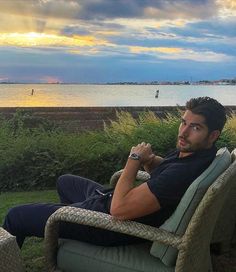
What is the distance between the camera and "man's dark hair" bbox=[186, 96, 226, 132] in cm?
294

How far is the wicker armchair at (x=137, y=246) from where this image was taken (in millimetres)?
2641

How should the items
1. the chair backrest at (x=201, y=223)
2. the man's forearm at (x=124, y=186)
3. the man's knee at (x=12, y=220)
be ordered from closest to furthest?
the chair backrest at (x=201, y=223)
the man's forearm at (x=124, y=186)
the man's knee at (x=12, y=220)

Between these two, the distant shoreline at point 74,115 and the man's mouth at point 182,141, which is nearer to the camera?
the man's mouth at point 182,141

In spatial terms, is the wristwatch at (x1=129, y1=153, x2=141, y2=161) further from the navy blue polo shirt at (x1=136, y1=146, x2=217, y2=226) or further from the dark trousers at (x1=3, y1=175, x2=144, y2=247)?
the dark trousers at (x1=3, y1=175, x2=144, y2=247)

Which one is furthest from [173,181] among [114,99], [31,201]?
[114,99]

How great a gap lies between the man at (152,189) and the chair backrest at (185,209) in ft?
0.22

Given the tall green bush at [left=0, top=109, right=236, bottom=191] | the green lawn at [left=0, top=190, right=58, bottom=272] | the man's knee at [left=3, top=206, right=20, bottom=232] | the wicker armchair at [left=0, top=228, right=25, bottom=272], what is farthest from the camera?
the tall green bush at [left=0, top=109, right=236, bottom=191]

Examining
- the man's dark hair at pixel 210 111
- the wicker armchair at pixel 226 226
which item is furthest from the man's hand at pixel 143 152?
the wicker armchair at pixel 226 226

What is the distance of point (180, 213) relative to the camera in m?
2.71

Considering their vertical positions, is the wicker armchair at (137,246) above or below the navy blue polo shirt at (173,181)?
below

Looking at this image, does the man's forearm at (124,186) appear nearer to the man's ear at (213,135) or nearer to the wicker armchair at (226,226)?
the man's ear at (213,135)

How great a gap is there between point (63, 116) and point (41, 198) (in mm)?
3759

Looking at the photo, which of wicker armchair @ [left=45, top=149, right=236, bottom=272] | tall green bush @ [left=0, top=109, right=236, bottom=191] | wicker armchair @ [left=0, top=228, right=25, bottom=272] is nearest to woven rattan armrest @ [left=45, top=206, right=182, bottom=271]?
wicker armchair @ [left=45, top=149, right=236, bottom=272]

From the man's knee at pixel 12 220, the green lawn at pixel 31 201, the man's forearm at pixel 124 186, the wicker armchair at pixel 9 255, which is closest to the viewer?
the wicker armchair at pixel 9 255
